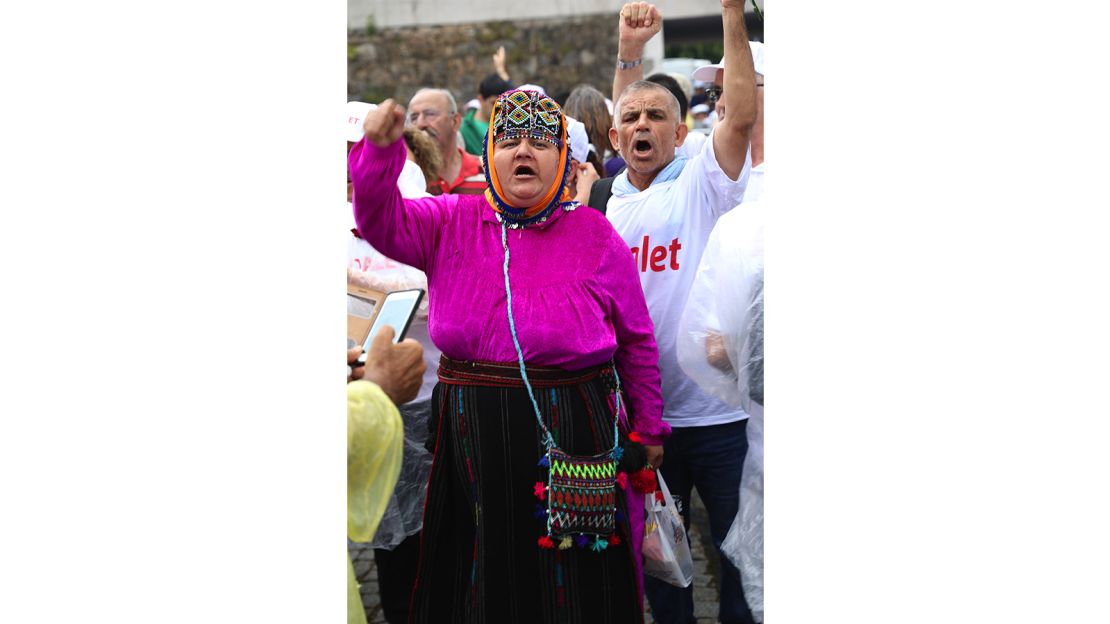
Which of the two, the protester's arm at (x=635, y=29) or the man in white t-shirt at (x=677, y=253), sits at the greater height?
the protester's arm at (x=635, y=29)

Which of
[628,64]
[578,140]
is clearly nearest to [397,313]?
[628,64]

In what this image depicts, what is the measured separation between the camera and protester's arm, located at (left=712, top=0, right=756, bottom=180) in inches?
102

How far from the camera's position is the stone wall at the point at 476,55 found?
42.1 ft

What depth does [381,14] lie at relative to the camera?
12516 mm

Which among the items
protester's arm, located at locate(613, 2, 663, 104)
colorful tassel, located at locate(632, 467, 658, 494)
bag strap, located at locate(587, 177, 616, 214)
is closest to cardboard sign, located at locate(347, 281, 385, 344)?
colorful tassel, located at locate(632, 467, 658, 494)

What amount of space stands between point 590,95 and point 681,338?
282 centimetres

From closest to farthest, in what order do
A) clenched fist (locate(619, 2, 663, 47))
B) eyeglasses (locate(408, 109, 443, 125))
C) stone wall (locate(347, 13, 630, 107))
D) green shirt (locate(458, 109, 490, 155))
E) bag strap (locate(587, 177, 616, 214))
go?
clenched fist (locate(619, 2, 663, 47)) → bag strap (locate(587, 177, 616, 214)) → eyeglasses (locate(408, 109, 443, 125)) → green shirt (locate(458, 109, 490, 155)) → stone wall (locate(347, 13, 630, 107))

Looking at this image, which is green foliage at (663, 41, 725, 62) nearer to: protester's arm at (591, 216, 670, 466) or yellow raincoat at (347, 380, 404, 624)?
protester's arm at (591, 216, 670, 466)

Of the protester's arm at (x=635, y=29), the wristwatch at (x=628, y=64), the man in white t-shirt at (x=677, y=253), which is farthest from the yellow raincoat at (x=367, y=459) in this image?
the wristwatch at (x=628, y=64)

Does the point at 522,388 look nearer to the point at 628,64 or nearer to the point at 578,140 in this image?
the point at 628,64

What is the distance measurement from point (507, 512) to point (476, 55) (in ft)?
36.0

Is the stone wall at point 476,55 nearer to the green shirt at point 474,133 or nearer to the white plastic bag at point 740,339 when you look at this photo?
the green shirt at point 474,133

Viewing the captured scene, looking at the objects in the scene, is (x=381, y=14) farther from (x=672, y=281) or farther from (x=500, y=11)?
(x=672, y=281)

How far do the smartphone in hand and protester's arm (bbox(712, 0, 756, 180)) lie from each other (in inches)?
37.7
